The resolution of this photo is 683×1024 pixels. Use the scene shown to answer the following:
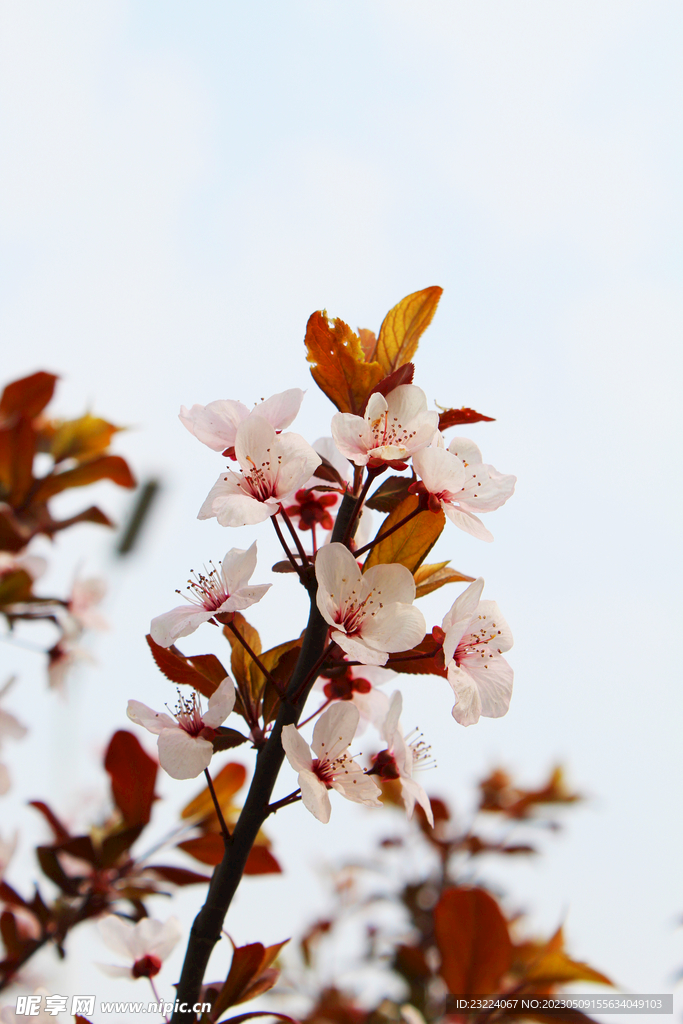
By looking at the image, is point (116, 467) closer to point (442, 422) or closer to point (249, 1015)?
point (442, 422)

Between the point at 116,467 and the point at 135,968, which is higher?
the point at 116,467

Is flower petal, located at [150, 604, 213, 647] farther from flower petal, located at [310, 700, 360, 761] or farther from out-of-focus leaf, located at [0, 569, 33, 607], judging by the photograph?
out-of-focus leaf, located at [0, 569, 33, 607]

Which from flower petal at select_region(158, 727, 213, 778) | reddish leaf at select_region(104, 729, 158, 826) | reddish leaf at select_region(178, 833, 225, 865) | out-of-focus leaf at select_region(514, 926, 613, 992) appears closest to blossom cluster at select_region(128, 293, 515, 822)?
flower petal at select_region(158, 727, 213, 778)

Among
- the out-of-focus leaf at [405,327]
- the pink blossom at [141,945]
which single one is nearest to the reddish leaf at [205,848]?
the pink blossom at [141,945]

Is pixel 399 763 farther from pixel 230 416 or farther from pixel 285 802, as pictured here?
pixel 230 416

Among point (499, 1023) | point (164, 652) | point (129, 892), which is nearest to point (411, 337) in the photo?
point (164, 652)

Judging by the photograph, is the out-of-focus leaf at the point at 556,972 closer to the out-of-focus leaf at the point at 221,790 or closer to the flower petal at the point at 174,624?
the out-of-focus leaf at the point at 221,790

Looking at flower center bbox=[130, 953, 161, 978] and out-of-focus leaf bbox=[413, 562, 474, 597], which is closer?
out-of-focus leaf bbox=[413, 562, 474, 597]
